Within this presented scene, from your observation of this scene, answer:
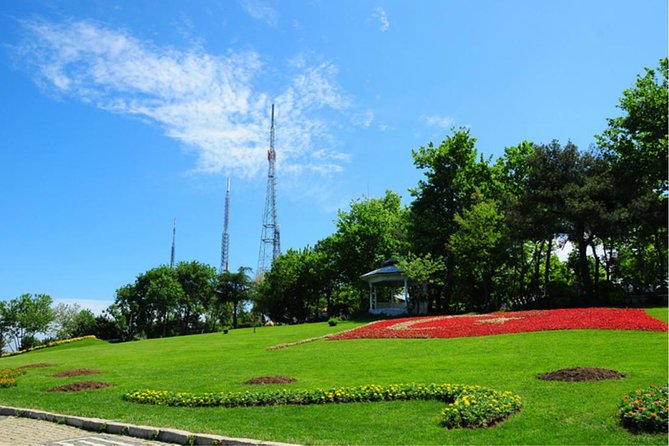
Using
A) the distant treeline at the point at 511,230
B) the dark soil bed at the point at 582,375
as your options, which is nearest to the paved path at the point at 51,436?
the dark soil bed at the point at 582,375

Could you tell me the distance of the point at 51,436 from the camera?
10117mm

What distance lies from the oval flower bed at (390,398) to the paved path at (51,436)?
2.24m

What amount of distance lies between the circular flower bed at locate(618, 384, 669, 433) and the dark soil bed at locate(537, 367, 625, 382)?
9.27 feet

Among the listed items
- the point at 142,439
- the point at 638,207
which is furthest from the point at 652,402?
the point at 638,207

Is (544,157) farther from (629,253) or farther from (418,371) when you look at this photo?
(418,371)

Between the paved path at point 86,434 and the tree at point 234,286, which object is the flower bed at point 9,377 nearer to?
the paved path at point 86,434

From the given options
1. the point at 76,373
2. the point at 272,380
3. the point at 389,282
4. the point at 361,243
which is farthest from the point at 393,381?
the point at 361,243

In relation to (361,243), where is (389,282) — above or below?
below

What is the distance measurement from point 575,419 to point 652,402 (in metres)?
1.19

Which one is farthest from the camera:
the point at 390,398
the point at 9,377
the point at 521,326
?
the point at 521,326

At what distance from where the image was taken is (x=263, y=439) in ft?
28.2

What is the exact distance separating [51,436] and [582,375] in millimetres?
10924

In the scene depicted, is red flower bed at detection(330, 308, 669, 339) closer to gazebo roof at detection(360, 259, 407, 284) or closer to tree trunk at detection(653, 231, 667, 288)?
gazebo roof at detection(360, 259, 407, 284)

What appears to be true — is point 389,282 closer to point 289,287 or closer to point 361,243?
point 361,243
